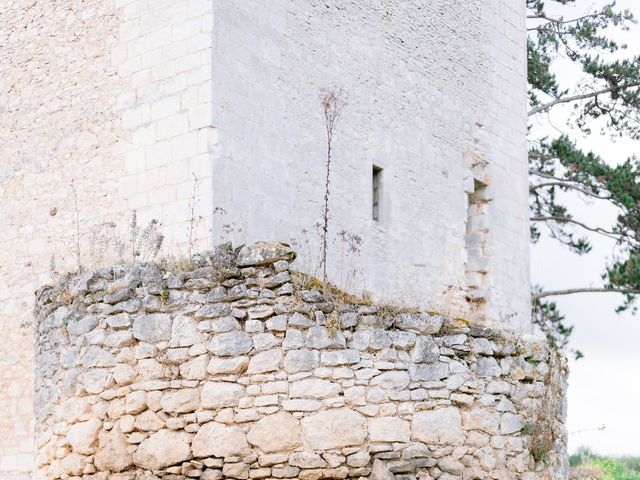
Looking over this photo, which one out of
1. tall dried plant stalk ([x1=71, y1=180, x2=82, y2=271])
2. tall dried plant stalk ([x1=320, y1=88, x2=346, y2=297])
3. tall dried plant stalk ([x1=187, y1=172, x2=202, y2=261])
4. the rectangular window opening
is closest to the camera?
tall dried plant stalk ([x1=187, y1=172, x2=202, y2=261])

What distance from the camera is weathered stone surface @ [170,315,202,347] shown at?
7.68 metres

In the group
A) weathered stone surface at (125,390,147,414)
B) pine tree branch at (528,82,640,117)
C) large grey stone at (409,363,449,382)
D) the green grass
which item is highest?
pine tree branch at (528,82,640,117)

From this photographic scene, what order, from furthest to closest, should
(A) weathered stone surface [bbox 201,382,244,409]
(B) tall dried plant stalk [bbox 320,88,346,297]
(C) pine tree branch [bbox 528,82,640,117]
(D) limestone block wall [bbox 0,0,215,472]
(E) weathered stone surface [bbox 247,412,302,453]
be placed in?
(C) pine tree branch [bbox 528,82,640,117] → (B) tall dried plant stalk [bbox 320,88,346,297] → (D) limestone block wall [bbox 0,0,215,472] → (A) weathered stone surface [bbox 201,382,244,409] → (E) weathered stone surface [bbox 247,412,302,453]

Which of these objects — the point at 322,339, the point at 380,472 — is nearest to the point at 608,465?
the point at 380,472

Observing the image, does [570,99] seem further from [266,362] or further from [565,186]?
[266,362]

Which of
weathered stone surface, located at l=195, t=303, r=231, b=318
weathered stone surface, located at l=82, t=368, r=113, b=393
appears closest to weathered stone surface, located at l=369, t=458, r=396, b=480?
weathered stone surface, located at l=195, t=303, r=231, b=318

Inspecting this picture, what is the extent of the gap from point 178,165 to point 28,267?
80.9 inches

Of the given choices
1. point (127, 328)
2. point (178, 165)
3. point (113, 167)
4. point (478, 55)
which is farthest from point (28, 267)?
point (478, 55)

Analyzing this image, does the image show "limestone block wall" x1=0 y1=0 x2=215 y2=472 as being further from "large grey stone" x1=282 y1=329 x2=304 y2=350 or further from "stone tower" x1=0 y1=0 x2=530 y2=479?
"large grey stone" x1=282 y1=329 x2=304 y2=350

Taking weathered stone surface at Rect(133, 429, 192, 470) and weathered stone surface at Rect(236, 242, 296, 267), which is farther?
weathered stone surface at Rect(236, 242, 296, 267)

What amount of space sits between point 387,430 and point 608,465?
946cm

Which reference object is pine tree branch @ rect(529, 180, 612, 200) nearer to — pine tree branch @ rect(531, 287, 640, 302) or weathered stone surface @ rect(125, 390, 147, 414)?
pine tree branch @ rect(531, 287, 640, 302)

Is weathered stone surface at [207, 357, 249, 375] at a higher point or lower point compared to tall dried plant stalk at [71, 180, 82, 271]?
lower

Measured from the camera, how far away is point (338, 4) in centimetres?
1052
